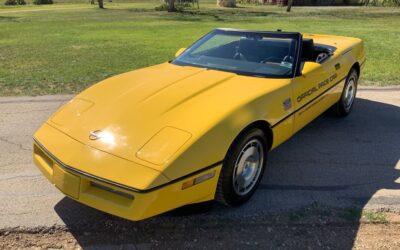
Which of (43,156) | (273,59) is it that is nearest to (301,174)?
(273,59)

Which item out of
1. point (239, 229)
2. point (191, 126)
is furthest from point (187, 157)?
point (239, 229)

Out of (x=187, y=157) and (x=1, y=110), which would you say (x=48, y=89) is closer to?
(x=1, y=110)

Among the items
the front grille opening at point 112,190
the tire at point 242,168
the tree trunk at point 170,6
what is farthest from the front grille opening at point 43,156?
the tree trunk at point 170,6

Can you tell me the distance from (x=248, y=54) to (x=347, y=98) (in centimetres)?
196

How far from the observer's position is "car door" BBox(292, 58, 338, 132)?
392 centimetres

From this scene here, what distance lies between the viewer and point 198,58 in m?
4.39

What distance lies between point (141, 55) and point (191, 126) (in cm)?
802

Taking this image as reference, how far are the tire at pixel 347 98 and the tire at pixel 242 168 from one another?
226 cm

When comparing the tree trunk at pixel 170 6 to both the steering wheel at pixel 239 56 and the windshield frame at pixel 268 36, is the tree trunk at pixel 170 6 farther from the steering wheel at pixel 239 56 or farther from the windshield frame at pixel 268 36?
the steering wheel at pixel 239 56

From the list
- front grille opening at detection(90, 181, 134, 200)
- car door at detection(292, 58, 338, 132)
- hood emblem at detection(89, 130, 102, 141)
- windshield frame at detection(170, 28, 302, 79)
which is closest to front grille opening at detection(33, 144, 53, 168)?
hood emblem at detection(89, 130, 102, 141)

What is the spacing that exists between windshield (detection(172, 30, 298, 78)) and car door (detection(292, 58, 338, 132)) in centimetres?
17

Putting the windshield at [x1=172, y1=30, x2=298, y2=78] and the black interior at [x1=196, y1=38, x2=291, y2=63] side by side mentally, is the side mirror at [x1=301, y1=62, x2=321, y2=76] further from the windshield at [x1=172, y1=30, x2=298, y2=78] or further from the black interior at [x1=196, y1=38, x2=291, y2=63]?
the black interior at [x1=196, y1=38, x2=291, y2=63]

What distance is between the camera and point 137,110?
10.5ft

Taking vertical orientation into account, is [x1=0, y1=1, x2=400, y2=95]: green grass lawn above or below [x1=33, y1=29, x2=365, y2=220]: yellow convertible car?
below
